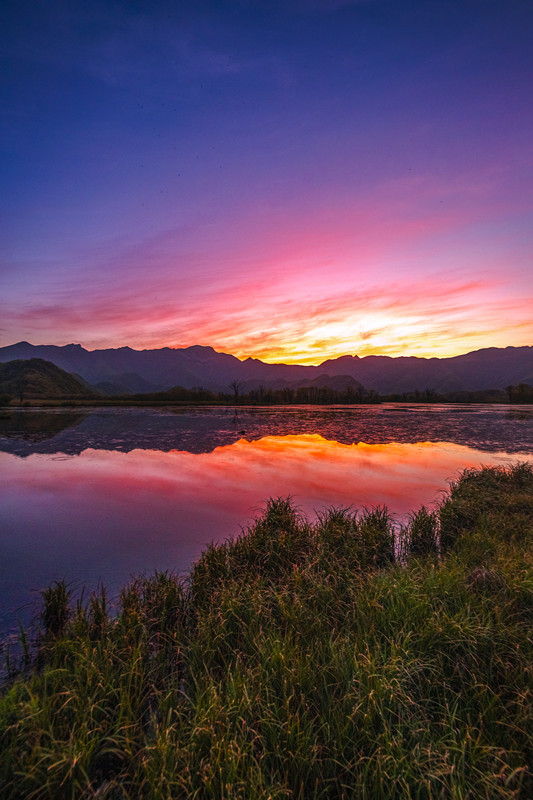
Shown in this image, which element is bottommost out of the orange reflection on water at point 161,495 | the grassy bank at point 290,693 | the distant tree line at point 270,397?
the orange reflection on water at point 161,495

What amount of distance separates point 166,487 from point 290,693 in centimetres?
1542

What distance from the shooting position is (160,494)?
17.7 metres

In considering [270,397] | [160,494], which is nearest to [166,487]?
[160,494]

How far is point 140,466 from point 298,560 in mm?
17490

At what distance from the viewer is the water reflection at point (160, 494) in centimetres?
1050

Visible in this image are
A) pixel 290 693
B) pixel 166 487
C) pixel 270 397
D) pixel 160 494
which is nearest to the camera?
pixel 290 693

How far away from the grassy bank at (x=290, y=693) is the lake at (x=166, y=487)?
→ 290 cm

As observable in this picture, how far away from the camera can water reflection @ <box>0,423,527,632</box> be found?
34.4 ft

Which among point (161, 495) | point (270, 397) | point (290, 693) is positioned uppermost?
point (270, 397)

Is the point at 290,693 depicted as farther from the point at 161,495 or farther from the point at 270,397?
the point at 270,397

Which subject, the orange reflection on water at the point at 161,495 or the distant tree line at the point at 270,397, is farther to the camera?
the distant tree line at the point at 270,397

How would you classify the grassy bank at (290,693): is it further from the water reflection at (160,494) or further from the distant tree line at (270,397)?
the distant tree line at (270,397)

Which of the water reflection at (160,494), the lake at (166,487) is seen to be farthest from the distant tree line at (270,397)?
the water reflection at (160,494)

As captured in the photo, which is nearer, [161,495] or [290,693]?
[290,693]
